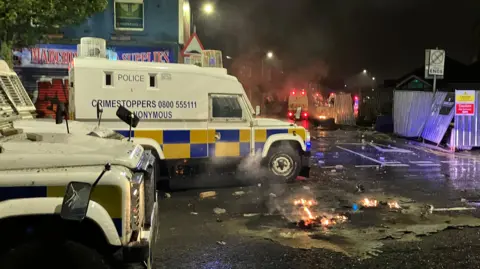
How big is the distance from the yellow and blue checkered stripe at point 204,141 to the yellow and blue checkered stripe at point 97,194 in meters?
4.79

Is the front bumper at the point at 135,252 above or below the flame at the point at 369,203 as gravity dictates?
above

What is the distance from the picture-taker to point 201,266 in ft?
15.0

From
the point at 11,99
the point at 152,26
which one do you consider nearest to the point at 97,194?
the point at 11,99

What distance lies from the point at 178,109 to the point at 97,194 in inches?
200

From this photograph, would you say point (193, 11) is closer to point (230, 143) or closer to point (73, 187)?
point (230, 143)

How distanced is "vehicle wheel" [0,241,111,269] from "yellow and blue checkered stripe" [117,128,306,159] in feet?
15.8

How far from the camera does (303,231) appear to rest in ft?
18.7

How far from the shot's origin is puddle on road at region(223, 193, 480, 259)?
5.20 m

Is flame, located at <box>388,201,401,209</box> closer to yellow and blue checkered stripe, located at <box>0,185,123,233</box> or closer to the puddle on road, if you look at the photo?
the puddle on road

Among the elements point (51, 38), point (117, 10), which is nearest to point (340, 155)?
point (117, 10)

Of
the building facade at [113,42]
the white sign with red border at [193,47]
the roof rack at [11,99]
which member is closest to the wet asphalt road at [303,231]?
the roof rack at [11,99]

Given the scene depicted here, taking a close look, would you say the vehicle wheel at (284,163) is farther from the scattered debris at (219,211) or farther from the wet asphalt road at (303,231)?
the scattered debris at (219,211)

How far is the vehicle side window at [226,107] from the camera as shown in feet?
26.4

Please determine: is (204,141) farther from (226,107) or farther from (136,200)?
(136,200)
